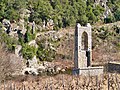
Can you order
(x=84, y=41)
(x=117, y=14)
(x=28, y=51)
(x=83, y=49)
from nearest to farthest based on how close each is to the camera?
(x=83, y=49), (x=84, y=41), (x=28, y=51), (x=117, y=14)

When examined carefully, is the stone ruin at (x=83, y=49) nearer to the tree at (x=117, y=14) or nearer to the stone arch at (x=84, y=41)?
the stone arch at (x=84, y=41)

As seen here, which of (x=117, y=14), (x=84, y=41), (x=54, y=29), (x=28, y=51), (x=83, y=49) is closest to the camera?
(x=83, y=49)

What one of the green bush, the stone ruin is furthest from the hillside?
the stone ruin

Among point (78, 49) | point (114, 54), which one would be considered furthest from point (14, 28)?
point (78, 49)

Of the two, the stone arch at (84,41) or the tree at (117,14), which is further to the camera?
the tree at (117,14)

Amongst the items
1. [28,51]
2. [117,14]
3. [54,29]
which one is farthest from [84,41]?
[117,14]

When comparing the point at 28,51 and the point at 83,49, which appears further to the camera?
the point at 28,51

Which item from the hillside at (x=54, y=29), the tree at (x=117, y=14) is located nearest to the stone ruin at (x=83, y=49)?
the hillside at (x=54, y=29)

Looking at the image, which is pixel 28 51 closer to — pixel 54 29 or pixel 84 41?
pixel 54 29

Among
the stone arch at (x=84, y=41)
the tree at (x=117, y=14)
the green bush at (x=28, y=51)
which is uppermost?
the tree at (x=117, y=14)

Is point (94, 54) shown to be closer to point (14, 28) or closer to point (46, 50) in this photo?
point (46, 50)

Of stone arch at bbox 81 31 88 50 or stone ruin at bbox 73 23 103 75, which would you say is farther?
stone arch at bbox 81 31 88 50

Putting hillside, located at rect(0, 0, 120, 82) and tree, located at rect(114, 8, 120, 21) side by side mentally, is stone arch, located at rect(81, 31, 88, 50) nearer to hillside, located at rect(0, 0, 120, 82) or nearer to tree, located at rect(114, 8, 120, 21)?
hillside, located at rect(0, 0, 120, 82)

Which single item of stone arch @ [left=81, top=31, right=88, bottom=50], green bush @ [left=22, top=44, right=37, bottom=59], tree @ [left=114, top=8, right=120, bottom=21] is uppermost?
tree @ [left=114, top=8, right=120, bottom=21]
